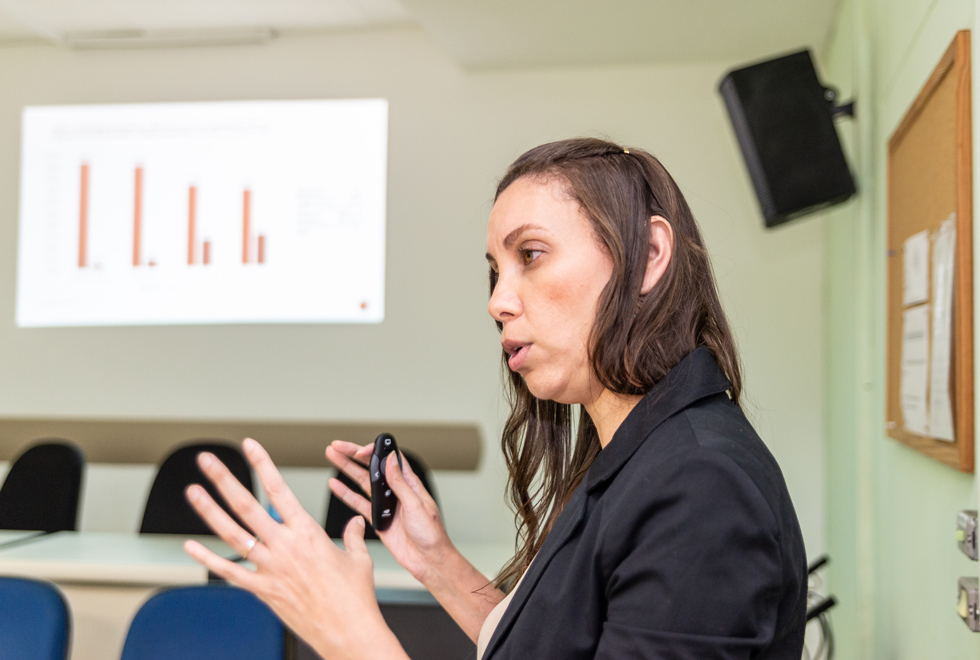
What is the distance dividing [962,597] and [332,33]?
3.58m

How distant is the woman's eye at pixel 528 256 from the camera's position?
0.85 meters

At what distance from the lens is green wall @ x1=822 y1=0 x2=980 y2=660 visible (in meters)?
1.48

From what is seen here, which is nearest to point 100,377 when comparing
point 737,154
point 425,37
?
point 425,37

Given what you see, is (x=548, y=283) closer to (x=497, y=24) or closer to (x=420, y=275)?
(x=497, y=24)

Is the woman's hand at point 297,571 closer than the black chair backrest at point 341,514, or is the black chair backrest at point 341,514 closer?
the woman's hand at point 297,571

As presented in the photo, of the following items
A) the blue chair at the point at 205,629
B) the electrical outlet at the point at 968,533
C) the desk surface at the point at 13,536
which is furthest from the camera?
the desk surface at the point at 13,536

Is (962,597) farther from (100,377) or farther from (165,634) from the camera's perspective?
(100,377)

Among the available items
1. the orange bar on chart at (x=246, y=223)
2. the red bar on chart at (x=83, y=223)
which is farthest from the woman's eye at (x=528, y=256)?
the red bar on chart at (x=83, y=223)

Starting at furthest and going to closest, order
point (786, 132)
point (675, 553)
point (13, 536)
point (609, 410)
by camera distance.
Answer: point (13, 536) < point (786, 132) < point (609, 410) < point (675, 553)

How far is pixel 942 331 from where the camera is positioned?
4.66ft

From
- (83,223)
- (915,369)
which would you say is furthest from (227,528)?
(83,223)

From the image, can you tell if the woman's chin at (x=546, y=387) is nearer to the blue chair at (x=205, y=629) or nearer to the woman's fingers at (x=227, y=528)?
the woman's fingers at (x=227, y=528)

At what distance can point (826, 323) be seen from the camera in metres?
3.48

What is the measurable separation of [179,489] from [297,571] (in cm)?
261
